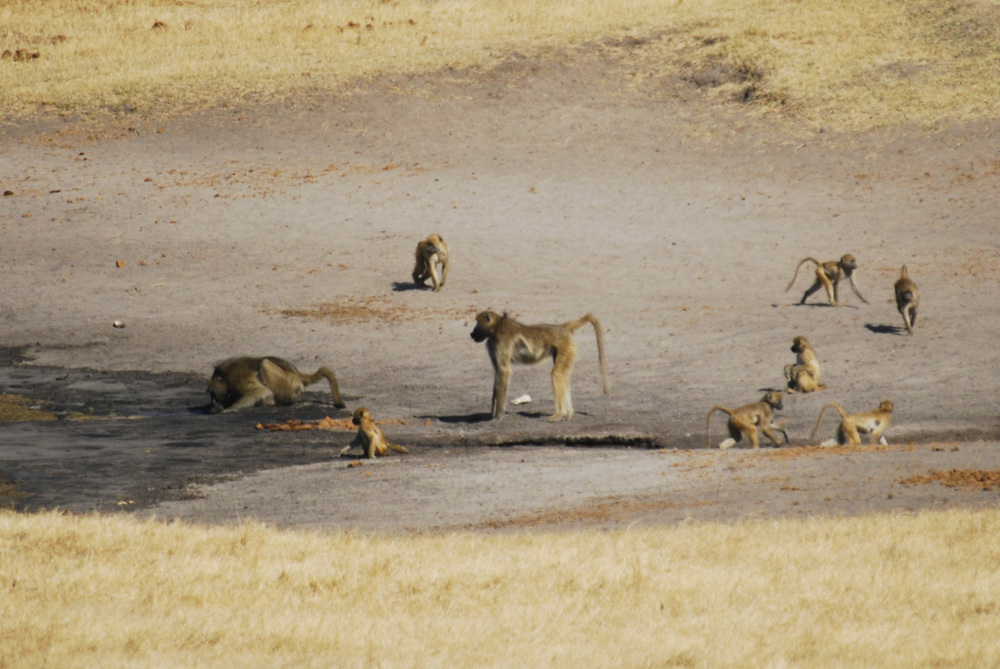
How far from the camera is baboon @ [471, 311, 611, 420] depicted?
52.3 ft

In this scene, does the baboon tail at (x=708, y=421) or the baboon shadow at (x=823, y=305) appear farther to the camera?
the baboon shadow at (x=823, y=305)

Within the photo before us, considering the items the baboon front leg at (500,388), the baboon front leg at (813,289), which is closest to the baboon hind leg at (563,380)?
the baboon front leg at (500,388)

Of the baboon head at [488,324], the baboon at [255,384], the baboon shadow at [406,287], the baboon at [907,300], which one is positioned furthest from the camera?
the baboon shadow at [406,287]

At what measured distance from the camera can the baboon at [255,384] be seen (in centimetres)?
1667

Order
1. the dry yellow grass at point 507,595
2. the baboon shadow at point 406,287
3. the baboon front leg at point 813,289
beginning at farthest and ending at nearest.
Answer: the baboon shadow at point 406,287 → the baboon front leg at point 813,289 → the dry yellow grass at point 507,595

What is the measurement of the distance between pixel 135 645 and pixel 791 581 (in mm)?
4149

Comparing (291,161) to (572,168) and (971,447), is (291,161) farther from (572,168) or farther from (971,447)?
(971,447)

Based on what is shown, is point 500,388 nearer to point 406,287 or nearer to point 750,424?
point 750,424

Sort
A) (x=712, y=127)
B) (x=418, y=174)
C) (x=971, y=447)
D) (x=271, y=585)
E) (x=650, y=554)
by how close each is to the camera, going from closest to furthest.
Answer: (x=271, y=585) < (x=650, y=554) < (x=971, y=447) < (x=418, y=174) < (x=712, y=127)

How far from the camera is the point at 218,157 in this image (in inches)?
1315

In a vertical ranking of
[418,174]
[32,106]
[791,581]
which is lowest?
[791,581]

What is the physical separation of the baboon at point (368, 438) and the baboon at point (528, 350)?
241 centimetres

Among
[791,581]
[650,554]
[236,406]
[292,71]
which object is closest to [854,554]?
[791,581]

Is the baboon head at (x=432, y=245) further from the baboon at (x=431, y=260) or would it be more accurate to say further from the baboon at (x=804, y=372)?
the baboon at (x=804, y=372)
